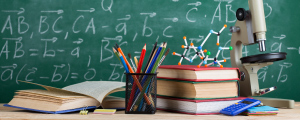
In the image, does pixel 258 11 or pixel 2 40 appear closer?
pixel 258 11

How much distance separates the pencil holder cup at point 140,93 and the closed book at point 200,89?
0.31ft

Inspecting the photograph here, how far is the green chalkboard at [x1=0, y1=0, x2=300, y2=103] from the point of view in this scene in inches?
88.8

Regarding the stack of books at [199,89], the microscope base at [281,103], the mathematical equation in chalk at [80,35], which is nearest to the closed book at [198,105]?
the stack of books at [199,89]

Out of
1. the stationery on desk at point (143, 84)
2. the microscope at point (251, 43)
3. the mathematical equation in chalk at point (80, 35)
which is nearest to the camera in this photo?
the stationery on desk at point (143, 84)

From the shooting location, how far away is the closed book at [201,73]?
990mm

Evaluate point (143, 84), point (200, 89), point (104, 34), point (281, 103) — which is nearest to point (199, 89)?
point (200, 89)

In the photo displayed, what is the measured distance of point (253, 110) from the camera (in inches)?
38.7

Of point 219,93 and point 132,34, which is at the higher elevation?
point 132,34

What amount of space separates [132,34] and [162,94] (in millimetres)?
1217

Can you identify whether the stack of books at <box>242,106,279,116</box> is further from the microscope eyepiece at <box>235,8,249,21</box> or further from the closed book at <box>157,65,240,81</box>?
the microscope eyepiece at <box>235,8,249,21</box>

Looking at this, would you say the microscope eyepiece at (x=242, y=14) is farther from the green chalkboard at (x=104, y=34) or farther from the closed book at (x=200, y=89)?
the green chalkboard at (x=104, y=34)

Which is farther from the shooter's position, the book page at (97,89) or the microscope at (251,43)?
the microscope at (251,43)

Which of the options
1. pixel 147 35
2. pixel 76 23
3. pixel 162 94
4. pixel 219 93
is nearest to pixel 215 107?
pixel 219 93

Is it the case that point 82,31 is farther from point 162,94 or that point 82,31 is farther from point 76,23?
point 162,94
